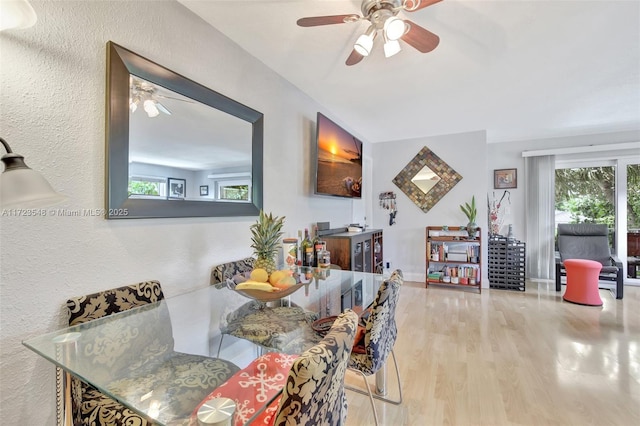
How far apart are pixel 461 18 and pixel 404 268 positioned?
4035mm

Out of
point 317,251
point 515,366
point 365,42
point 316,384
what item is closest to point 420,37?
point 365,42

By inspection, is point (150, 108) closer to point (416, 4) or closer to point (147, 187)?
point (147, 187)

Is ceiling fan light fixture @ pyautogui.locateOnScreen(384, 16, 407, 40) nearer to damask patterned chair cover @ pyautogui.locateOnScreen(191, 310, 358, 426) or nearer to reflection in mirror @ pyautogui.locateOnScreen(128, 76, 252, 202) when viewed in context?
reflection in mirror @ pyautogui.locateOnScreen(128, 76, 252, 202)

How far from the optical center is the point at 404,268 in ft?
16.7

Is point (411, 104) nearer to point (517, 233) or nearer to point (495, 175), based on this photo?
point (495, 175)

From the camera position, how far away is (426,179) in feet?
16.1

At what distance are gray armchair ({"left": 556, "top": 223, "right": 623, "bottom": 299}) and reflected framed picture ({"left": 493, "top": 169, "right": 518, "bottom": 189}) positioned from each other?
101cm

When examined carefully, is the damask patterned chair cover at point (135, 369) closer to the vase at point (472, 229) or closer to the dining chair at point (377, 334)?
the dining chair at point (377, 334)

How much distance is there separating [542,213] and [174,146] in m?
5.69

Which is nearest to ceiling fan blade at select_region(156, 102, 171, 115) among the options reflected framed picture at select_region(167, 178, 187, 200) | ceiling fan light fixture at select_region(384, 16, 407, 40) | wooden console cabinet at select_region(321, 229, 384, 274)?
reflected framed picture at select_region(167, 178, 187, 200)

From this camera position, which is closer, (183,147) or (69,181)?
(69,181)

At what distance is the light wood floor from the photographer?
5.59 ft

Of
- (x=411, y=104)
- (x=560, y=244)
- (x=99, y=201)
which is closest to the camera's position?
(x=99, y=201)

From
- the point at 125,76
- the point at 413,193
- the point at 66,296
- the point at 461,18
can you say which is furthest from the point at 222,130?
the point at 413,193
